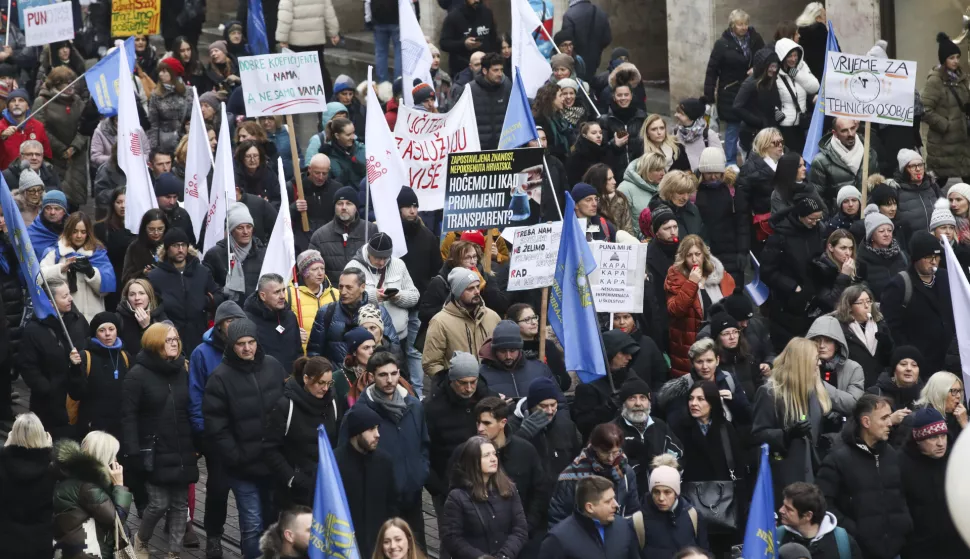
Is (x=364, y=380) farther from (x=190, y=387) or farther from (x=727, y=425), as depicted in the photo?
(x=727, y=425)

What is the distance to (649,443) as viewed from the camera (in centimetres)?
1014

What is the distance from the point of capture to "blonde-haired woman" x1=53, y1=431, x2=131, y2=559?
9.54 metres

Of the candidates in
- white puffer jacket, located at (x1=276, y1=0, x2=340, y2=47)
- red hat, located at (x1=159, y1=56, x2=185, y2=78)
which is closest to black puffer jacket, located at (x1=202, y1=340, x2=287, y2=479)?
red hat, located at (x1=159, y1=56, x2=185, y2=78)

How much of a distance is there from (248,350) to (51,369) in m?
1.82

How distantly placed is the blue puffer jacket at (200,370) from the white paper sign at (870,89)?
5.82 m

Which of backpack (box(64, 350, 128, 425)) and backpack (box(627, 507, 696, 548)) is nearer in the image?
backpack (box(627, 507, 696, 548))

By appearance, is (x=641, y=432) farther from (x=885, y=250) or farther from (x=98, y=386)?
(x=98, y=386)

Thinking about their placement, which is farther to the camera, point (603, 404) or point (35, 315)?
point (35, 315)

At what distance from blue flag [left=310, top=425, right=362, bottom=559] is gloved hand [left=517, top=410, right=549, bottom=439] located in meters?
1.70

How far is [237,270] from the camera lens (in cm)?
1284

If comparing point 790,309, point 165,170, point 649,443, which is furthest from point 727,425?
point 165,170

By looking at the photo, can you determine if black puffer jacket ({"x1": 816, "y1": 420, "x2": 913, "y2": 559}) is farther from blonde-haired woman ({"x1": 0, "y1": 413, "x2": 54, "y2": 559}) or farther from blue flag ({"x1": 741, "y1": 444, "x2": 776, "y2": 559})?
blonde-haired woman ({"x1": 0, "y1": 413, "x2": 54, "y2": 559})

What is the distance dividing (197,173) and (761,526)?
7.03m

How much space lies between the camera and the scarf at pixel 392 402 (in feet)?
33.1
